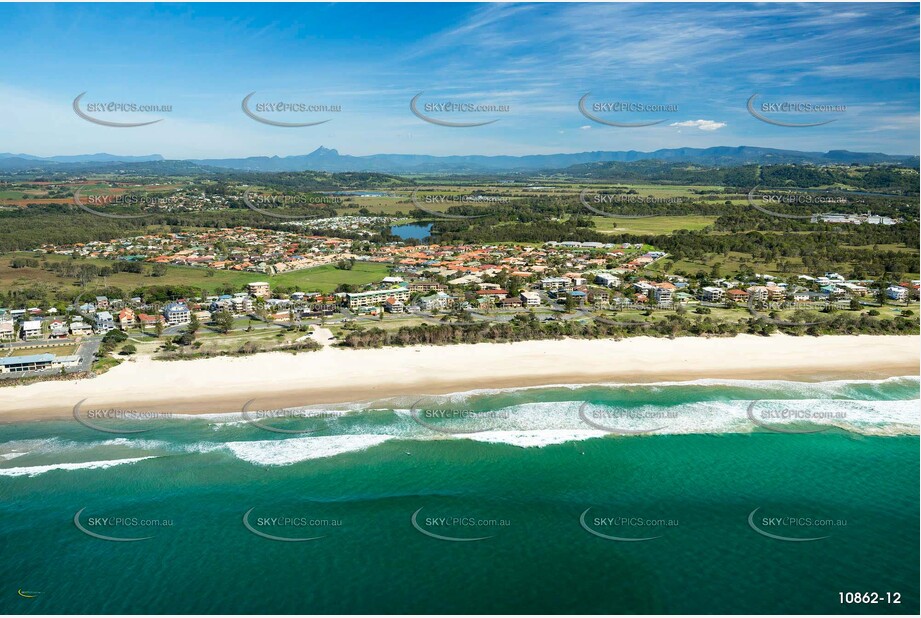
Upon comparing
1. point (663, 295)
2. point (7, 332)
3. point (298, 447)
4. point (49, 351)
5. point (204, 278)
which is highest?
point (663, 295)

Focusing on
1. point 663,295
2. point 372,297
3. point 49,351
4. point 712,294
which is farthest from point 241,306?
point 712,294

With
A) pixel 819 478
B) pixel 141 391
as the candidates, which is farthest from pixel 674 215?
pixel 141 391

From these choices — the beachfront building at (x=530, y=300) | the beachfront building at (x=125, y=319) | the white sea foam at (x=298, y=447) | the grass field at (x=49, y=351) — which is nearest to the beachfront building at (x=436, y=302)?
the beachfront building at (x=530, y=300)

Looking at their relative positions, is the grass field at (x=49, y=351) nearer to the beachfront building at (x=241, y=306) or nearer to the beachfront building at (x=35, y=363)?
the beachfront building at (x=35, y=363)

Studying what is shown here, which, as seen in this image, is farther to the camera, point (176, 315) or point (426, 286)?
point (426, 286)

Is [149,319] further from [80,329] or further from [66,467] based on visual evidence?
[66,467]

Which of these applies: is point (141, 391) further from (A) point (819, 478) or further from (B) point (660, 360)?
(A) point (819, 478)

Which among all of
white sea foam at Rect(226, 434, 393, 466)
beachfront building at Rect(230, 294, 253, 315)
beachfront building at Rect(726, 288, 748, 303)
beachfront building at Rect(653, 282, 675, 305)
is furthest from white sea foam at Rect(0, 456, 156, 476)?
beachfront building at Rect(726, 288, 748, 303)
